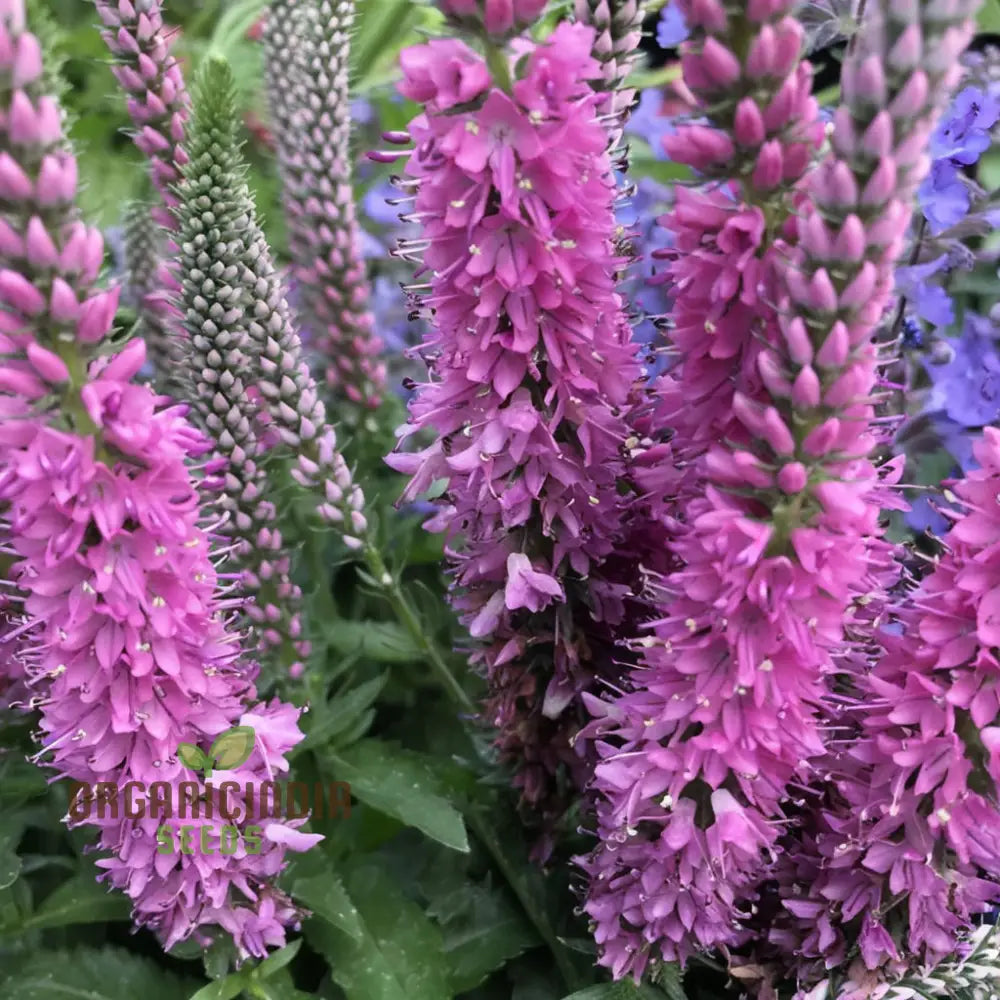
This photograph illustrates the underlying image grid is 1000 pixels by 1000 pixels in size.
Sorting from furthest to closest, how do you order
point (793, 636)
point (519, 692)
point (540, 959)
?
point (540, 959) < point (519, 692) < point (793, 636)

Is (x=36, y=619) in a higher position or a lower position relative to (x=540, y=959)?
higher

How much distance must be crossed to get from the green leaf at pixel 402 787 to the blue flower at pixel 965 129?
2.82 feet

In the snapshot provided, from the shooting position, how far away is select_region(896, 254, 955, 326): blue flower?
3.87ft

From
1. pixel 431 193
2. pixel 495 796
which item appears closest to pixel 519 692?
pixel 495 796

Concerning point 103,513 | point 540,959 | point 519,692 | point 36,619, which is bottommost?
point 540,959

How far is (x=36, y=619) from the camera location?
0.84 metres

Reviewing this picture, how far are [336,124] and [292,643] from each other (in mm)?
683

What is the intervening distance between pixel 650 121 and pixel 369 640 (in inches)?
42.9

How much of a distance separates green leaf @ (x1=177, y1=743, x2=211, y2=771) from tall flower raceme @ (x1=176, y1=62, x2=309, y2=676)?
→ 17 centimetres

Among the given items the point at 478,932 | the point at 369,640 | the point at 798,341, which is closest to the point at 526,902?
the point at 478,932

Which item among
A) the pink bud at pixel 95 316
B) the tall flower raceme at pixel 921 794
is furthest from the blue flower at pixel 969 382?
the pink bud at pixel 95 316

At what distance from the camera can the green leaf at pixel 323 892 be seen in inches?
42.4

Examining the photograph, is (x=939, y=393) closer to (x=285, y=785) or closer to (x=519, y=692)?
(x=519, y=692)

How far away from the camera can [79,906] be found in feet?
3.76
